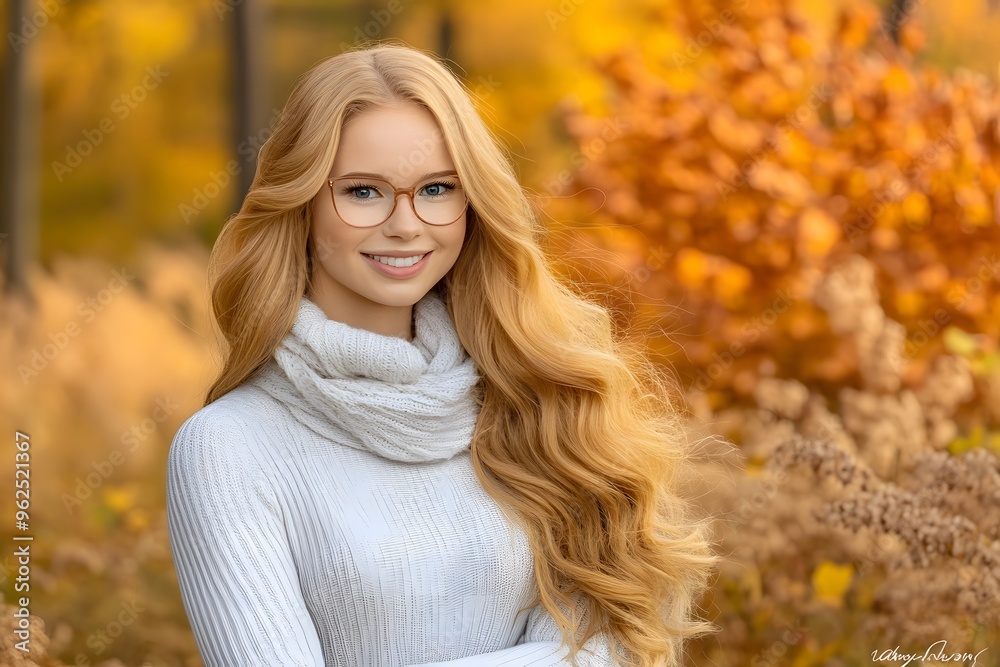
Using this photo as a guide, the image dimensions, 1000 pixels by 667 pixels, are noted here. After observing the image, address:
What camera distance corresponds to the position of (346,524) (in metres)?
2.04

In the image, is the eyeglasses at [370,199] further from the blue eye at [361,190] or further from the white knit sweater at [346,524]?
the white knit sweater at [346,524]

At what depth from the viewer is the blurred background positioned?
12.0ft

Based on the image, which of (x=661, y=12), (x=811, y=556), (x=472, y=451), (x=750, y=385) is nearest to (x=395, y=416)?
(x=472, y=451)

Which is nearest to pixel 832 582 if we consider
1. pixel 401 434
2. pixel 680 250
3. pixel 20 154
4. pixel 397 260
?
pixel 680 250

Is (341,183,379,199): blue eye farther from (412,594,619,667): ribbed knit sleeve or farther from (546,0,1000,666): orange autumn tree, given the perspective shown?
(546,0,1000,666): orange autumn tree

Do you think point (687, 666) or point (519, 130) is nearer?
point (687, 666)

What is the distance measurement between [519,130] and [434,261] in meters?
2.70

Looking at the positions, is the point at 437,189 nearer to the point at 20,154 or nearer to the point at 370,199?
the point at 370,199

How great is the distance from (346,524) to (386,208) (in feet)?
1.83

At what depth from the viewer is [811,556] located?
12.3 feet

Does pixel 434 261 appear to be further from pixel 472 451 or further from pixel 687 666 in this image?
pixel 687 666

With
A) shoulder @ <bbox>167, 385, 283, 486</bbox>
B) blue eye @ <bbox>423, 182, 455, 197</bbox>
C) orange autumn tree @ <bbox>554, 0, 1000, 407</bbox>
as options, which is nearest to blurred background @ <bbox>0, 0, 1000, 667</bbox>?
orange autumn tree @ <bbox>554, 0, 1000, 407</bbox>

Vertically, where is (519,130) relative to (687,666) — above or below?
above

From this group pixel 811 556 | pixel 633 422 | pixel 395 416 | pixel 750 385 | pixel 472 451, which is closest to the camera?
pixel 395 416
